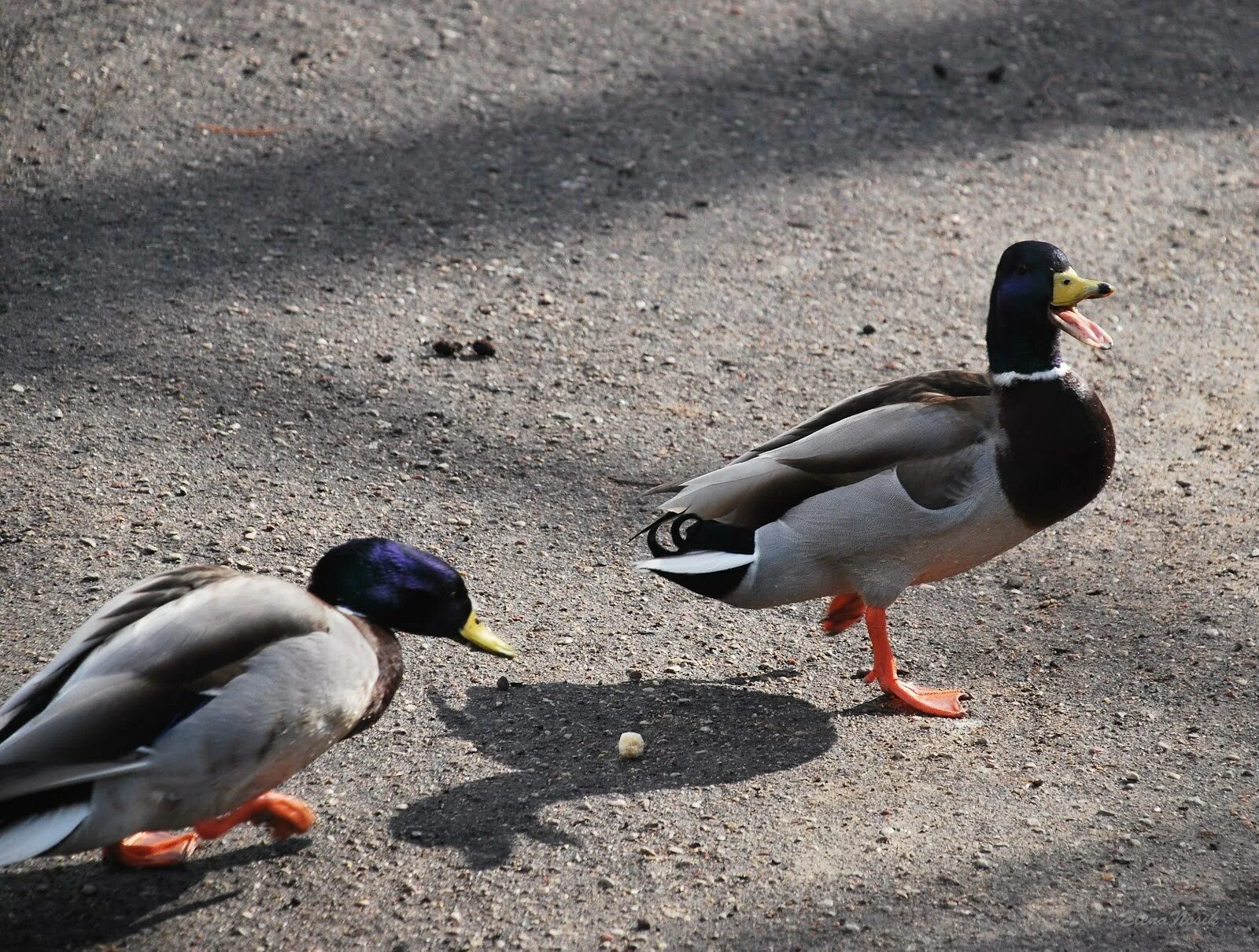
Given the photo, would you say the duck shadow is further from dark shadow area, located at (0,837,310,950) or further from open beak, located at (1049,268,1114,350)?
open beak, located at (1049,268,1114,350)

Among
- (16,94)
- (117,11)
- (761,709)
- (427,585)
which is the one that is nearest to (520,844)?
(427,585)

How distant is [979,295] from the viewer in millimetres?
6340

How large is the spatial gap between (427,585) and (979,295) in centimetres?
379

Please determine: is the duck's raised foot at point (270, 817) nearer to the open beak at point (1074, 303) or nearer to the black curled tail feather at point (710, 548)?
the black curled tail feather at point (710, 548)

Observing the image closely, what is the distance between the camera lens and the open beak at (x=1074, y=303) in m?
3.99

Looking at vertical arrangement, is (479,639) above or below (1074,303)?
below

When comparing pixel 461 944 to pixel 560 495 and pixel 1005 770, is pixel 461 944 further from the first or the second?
pixel 560 495

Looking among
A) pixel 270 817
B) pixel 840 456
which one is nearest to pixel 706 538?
pixel 840 456

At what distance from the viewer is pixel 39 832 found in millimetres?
2811

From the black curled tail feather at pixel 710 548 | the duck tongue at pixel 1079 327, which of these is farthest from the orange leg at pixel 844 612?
the duck tongue at pixel 1079 327

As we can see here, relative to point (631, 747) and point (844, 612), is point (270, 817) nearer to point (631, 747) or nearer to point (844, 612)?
point (631, 747)

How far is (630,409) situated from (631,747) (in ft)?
6.46

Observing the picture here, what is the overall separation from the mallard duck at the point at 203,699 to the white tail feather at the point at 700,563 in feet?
2.45

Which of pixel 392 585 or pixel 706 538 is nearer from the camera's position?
pixel 392 585
